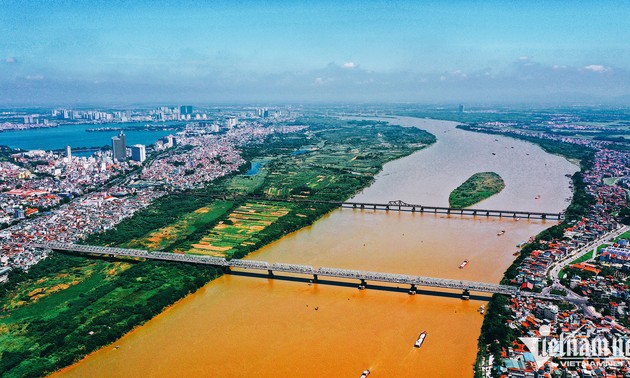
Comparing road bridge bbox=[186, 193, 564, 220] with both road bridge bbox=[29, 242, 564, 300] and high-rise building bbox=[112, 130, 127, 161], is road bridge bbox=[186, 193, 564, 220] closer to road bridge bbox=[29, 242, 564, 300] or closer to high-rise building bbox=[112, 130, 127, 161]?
road bridge bbox=[29, 242, 564, 300]

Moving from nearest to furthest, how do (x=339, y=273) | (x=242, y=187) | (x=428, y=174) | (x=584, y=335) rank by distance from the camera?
(x=584, y=335), (x=339, y=273), (x=242, y=187), (x=428, y=174)

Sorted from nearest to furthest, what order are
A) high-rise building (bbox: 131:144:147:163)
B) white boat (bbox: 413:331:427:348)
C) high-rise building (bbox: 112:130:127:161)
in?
white boat (bbox: 413:331:427:348)
high-rise building (bbox: 131:144:147:163)
high-rise building (bbox: 112:130:127:161)

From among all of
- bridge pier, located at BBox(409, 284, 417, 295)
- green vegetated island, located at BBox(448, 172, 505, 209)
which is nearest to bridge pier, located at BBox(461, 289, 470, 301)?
bridge pier, located at BBox(409, 284, 417, 295)

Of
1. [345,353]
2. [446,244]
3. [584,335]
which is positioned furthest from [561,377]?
[446,244]

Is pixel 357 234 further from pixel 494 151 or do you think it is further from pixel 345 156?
pixel 494 151

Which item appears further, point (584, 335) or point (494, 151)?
point (494, 151)
